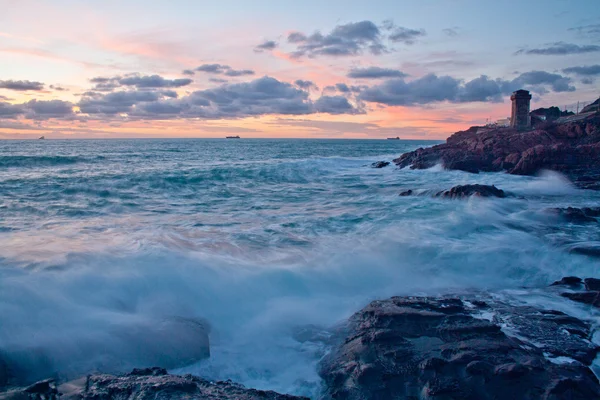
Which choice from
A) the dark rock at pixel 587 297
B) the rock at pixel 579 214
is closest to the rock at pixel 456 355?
the dark rock at pixel 587 297

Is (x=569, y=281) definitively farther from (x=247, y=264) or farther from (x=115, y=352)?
(x=115, y=352)

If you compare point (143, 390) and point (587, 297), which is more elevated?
point (143, 390)

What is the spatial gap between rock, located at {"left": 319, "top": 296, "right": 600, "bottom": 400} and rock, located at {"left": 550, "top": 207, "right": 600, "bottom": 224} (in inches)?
316

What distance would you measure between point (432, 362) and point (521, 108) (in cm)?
4553

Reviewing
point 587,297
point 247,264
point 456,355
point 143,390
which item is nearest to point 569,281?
point 587,297

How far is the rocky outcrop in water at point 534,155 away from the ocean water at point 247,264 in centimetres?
674

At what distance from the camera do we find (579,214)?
1308 cm

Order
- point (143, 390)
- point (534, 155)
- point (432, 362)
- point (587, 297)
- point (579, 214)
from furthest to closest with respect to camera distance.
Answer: point (534, 155)
point (579, 214)
point (587, 297)
point (432, 362)
point (143, 390)

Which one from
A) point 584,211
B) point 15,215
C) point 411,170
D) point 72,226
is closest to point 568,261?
point 584,211

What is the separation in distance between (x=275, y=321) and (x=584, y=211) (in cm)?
1181

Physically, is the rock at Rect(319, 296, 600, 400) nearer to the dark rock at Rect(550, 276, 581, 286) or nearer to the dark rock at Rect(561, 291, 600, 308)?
the dark rock at Rect(561, 291, 600, 308)

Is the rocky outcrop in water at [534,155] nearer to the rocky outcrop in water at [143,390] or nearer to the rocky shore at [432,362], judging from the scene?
the rocky shore at [432,362]

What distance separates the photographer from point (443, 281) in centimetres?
884

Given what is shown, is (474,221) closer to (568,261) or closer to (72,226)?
(568,261)
